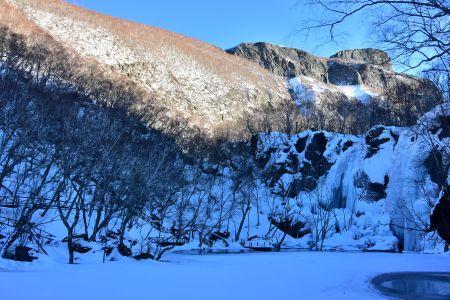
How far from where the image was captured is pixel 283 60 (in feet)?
392

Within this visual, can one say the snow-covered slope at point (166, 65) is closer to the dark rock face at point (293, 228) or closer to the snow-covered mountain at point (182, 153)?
the snow-covered mountain at point (182, 153)

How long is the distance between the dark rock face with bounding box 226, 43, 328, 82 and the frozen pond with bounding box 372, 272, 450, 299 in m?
107

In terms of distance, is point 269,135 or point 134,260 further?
point 269,135

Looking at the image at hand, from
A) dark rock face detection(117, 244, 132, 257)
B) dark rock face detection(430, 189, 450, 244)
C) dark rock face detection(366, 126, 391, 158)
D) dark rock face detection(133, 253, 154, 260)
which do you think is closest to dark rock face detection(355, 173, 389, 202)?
dark rock face detection(366, 126, 391, 158)

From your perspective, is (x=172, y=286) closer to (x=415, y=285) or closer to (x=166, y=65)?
(x=415, y=285)

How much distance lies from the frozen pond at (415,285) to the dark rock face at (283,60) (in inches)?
4210

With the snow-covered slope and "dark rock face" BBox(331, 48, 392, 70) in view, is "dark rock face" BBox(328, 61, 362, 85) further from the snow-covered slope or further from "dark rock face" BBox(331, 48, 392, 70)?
"dark rock face" BBox(331, 48, 392, 70)

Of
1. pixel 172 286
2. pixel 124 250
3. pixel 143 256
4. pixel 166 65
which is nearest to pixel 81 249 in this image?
pixel 124 250

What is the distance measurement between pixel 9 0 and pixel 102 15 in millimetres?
21055

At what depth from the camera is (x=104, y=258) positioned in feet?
55.1

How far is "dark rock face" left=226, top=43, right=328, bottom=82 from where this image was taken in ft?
389

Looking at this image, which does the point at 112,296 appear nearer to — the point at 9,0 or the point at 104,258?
the point at 104,258

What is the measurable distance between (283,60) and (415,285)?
113 m

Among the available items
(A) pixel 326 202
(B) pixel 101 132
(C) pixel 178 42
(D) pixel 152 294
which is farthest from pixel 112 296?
(C) pixel 178 42
